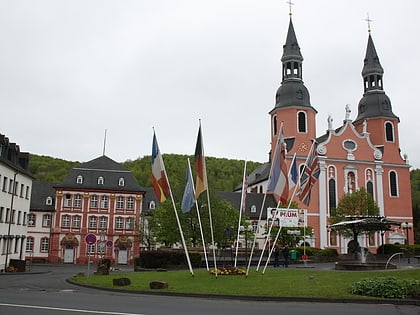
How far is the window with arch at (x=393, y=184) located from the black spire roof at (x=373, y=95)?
8.98m

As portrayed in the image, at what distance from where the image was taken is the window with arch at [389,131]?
74312 mm

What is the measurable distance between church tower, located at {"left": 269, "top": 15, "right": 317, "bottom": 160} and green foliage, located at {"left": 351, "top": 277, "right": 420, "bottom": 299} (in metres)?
51.5

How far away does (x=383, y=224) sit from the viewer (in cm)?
3238

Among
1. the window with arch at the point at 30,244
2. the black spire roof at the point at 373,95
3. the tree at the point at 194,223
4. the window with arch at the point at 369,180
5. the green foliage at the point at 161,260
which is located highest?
the black spire roof at the point at 373,95

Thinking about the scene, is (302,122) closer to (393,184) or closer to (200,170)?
(393,184)

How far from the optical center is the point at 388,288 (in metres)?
16.5

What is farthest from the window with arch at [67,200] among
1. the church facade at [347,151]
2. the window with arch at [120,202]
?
the church facade at [347,151]

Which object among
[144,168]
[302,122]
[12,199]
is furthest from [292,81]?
[12,199]

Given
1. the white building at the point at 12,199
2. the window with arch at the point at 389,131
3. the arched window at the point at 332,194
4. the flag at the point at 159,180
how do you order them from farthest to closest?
the window with arch at the point at 389,131
the arched window at the point at 332,194
the white building at the point at 12,199
the flag at the point at 159,180

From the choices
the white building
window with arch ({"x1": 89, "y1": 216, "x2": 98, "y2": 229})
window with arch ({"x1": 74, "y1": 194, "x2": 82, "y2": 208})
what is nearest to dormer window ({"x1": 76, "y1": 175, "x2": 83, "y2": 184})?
window with arch ({"x1": 74, "y1": 194, "x2": 82, "y2": 208})

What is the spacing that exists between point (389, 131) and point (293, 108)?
16.3 m

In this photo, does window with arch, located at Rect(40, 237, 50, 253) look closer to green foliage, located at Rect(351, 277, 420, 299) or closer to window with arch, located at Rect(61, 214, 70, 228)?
window with arch, located at Rect(61, 214, 70, 228)

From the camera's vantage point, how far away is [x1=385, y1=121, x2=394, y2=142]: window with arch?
74.3 m

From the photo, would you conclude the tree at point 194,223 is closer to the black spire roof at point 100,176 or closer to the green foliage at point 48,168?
the black spire roof at point 100,176
